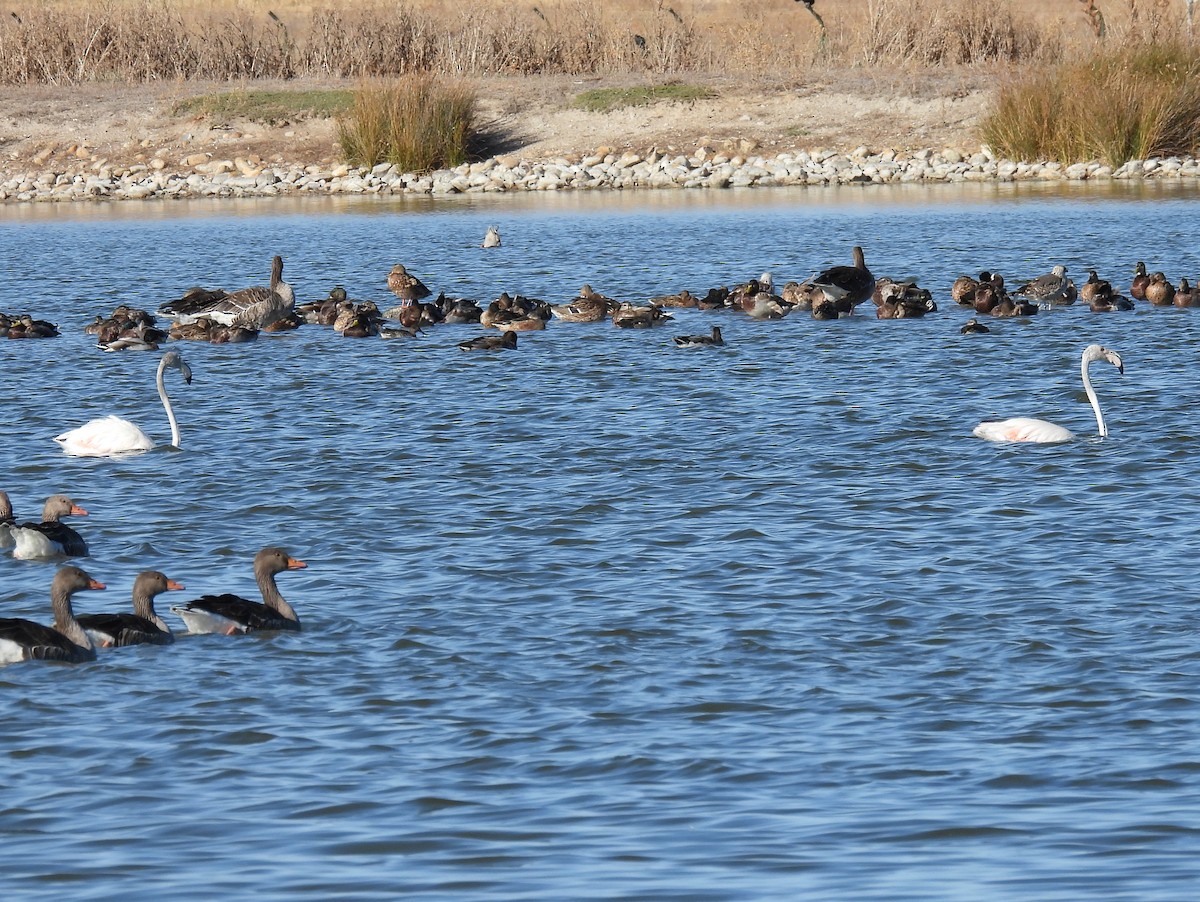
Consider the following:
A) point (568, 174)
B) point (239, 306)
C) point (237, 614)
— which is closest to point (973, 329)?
point (239, 306)

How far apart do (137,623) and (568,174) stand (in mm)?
34727

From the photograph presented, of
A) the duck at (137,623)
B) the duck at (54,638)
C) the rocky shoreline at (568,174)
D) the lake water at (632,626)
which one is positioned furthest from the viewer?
the rocky shoreline at (568,174)

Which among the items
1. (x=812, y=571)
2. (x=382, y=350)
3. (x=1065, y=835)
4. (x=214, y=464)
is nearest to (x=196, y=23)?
(x=382, y=350)

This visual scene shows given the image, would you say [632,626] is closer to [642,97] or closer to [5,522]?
[5,522]

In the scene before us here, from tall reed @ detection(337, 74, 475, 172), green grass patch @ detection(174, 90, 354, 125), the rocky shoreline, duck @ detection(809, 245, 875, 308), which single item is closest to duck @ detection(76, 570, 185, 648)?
duck @ detection(809, 245, 875, 308)

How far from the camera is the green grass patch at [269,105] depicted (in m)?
47.6

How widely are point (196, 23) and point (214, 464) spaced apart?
4622 cm

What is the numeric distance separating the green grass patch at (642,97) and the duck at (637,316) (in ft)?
81.0

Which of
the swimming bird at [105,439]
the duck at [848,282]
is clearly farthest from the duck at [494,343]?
the swimming bird at [105,439]

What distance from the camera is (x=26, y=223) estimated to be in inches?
1566

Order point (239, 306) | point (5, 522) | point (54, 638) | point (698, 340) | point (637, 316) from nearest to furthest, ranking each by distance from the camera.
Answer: point (54, 638), point (5, 522), point (698, 340), point (637, 316), point (239, 306)

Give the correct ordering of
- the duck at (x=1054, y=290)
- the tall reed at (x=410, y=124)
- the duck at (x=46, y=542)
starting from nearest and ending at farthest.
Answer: the duck at (x=46, y=542)
the duck at (x=1054, y=290)
the tall reed at (x=410, y=124)

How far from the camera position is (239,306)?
75.8ft

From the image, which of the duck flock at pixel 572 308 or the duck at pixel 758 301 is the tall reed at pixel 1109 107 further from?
the duck at pixel 758 301
